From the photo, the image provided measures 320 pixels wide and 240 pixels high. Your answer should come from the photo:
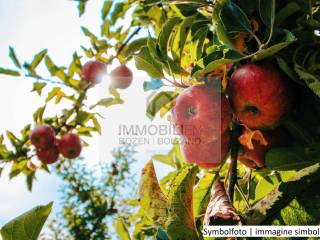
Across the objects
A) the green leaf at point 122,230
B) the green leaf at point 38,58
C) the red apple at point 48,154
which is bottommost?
the red apple at point 48,154

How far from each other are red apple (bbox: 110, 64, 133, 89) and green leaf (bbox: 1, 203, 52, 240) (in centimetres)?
173

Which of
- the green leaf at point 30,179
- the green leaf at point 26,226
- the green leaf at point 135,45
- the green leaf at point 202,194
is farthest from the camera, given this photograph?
the green leaf at point 30,179

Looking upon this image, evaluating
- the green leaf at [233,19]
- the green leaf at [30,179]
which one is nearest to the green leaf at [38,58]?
the green leaf at [30,179]

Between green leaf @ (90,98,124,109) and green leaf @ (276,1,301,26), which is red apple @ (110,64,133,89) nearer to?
green leaf @ (90,98,124,109)

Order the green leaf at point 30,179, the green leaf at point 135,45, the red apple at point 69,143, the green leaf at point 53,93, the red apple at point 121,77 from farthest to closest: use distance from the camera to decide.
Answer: the green leaf at point 30,179
the red apple at point 69,143
the red apple at point 121,77
the green leaf at point 53,93
the green leaf at point 135,45

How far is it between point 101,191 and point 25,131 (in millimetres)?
4017

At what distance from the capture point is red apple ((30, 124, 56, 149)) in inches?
90.2

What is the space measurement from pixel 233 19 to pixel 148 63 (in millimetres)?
241

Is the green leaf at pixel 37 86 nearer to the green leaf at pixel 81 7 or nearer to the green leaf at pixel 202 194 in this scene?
the green leaf at pixel 81 7

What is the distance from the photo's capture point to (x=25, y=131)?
253cm

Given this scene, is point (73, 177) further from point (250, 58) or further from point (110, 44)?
point (250, 58)

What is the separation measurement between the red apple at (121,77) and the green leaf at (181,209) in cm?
164

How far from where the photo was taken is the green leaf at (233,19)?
785 mm

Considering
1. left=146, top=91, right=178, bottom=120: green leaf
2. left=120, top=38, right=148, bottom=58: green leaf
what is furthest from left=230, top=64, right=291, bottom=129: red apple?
left=120, top=38, right=148, bottom=58: green leaf
